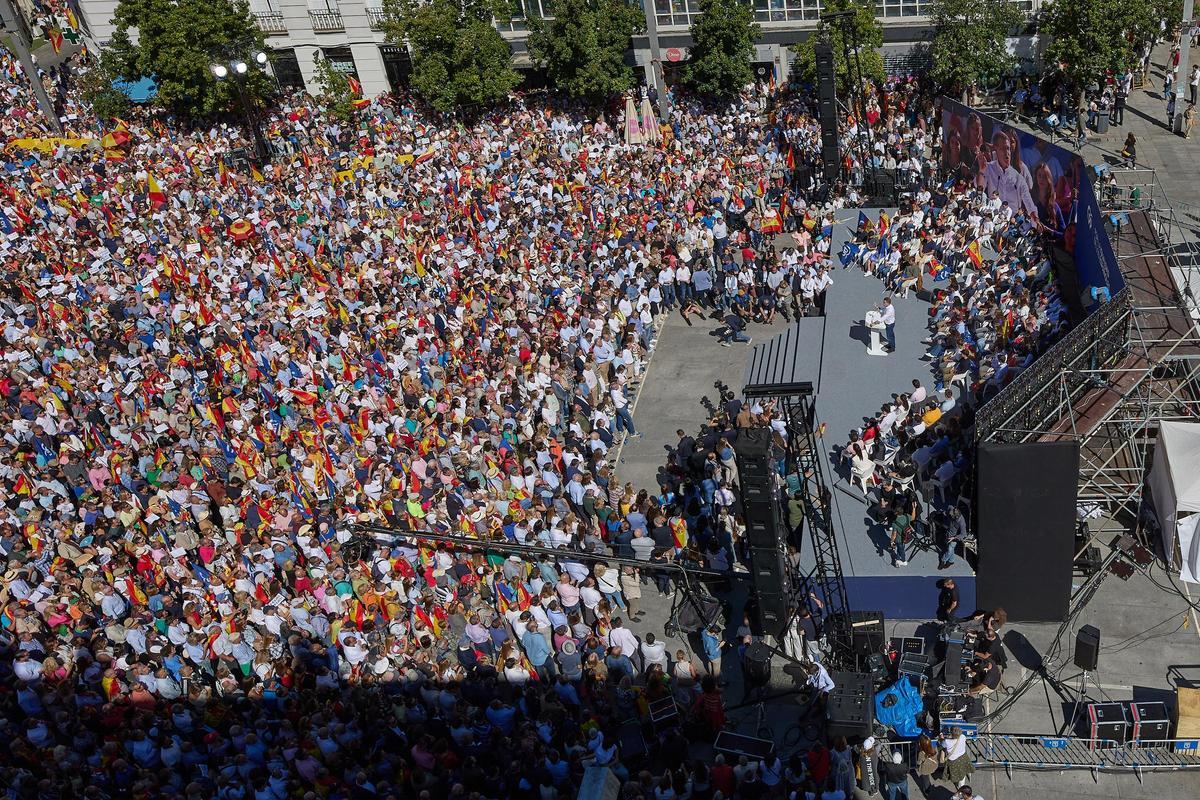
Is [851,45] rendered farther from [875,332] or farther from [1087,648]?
[1087,648]

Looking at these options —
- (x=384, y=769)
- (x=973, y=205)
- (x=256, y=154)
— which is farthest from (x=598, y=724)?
(x=256, y=154)

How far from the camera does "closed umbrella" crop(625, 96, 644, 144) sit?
35.0m

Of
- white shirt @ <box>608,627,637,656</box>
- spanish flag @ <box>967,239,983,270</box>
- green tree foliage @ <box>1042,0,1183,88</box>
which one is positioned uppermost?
green tree foliage @ <box>1042,0,1183,88</box>

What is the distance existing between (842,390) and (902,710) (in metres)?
8.27

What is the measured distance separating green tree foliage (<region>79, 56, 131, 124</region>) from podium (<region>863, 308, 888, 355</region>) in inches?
1126

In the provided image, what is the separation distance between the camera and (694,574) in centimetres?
1664

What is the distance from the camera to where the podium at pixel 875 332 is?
21797mm

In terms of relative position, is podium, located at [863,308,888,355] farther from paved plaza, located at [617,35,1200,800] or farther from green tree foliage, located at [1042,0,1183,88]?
green tree foliage, located at [1042,0,1183,88]

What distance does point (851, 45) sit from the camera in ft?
116

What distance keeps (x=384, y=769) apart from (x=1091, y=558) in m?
10.7

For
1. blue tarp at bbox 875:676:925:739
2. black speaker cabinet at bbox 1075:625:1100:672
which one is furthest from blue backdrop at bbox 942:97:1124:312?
blue tarp at bbox 875:676:925:739

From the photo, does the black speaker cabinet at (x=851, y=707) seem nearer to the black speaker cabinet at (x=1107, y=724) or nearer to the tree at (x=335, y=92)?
the black speaker cabinet at (x=1107, y=724)

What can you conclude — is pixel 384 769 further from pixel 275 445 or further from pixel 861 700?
pixel 275 445

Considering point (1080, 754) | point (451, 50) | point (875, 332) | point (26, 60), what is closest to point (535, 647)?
point (1080, 754)
